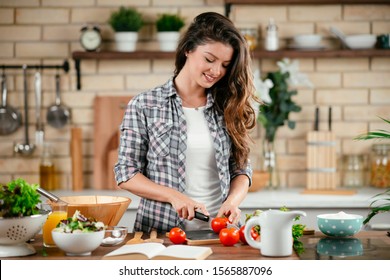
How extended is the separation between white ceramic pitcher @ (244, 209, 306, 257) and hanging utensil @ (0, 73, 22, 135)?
8.72 feet

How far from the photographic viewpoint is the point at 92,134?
4512 mm

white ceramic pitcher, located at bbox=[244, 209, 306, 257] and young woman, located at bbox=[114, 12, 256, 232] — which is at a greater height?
young woman, located at bbox=[114, 12, 256, 232]

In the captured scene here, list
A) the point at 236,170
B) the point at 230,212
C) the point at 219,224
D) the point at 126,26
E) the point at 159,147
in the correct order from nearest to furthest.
→ the point at 219,224, the point at 230,212, the point at 159,147, the point at 236,170, the point at 126,26

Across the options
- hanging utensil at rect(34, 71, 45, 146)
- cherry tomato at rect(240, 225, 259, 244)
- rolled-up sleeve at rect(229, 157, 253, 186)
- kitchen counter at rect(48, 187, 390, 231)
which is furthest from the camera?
hanging utensil at rect(34, 71, 45, 146)

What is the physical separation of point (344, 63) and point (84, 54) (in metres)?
1.59

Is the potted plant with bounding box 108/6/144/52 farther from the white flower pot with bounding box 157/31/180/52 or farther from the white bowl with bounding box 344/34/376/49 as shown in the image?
the white bowl with bounding box 344/34/376/49

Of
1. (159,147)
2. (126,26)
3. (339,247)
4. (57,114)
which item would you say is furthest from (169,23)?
(339,247)

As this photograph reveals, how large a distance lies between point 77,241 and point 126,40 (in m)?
2.36

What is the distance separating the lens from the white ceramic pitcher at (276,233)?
2133 mm

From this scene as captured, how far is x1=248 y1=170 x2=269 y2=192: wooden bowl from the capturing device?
13.7ft

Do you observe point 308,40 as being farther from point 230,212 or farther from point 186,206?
point 186,206

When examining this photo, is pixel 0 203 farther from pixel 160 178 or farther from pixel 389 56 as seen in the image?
pixel 389 56

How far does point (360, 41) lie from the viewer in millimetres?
4336

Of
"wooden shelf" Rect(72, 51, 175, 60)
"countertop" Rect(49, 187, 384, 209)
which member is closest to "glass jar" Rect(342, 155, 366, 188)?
"countertop" Rect(49, 187, 384, 209)
